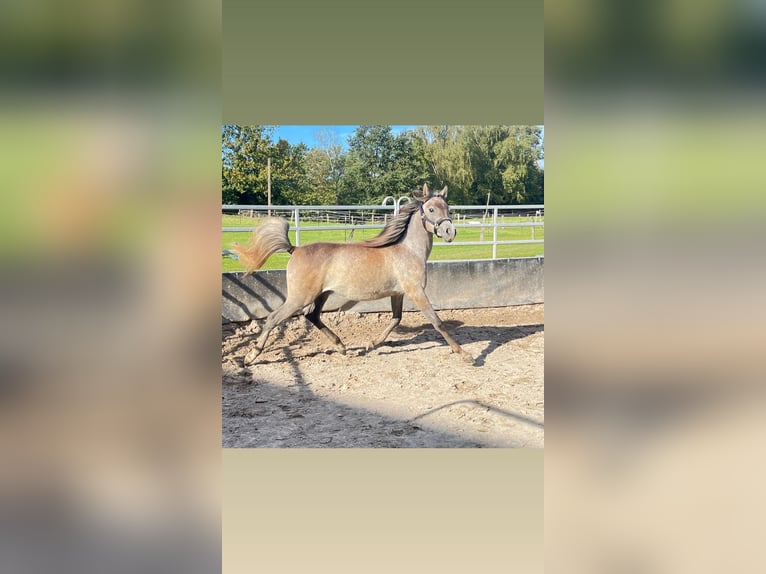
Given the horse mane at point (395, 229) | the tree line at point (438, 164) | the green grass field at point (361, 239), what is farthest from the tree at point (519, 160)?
the horse mane at point (395, 229)

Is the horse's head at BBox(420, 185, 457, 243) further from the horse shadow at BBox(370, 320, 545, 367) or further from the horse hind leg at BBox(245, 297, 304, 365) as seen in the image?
the horse hind leg at BBox(245, 297, 304, 365)

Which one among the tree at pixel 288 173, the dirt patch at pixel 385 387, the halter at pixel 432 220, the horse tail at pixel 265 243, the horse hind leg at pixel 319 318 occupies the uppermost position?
the tree at pixel 288 173

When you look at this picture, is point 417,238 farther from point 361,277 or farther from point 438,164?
point 438,164

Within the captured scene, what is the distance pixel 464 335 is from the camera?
648 cm

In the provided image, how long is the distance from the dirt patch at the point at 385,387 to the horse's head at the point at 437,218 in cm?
133
